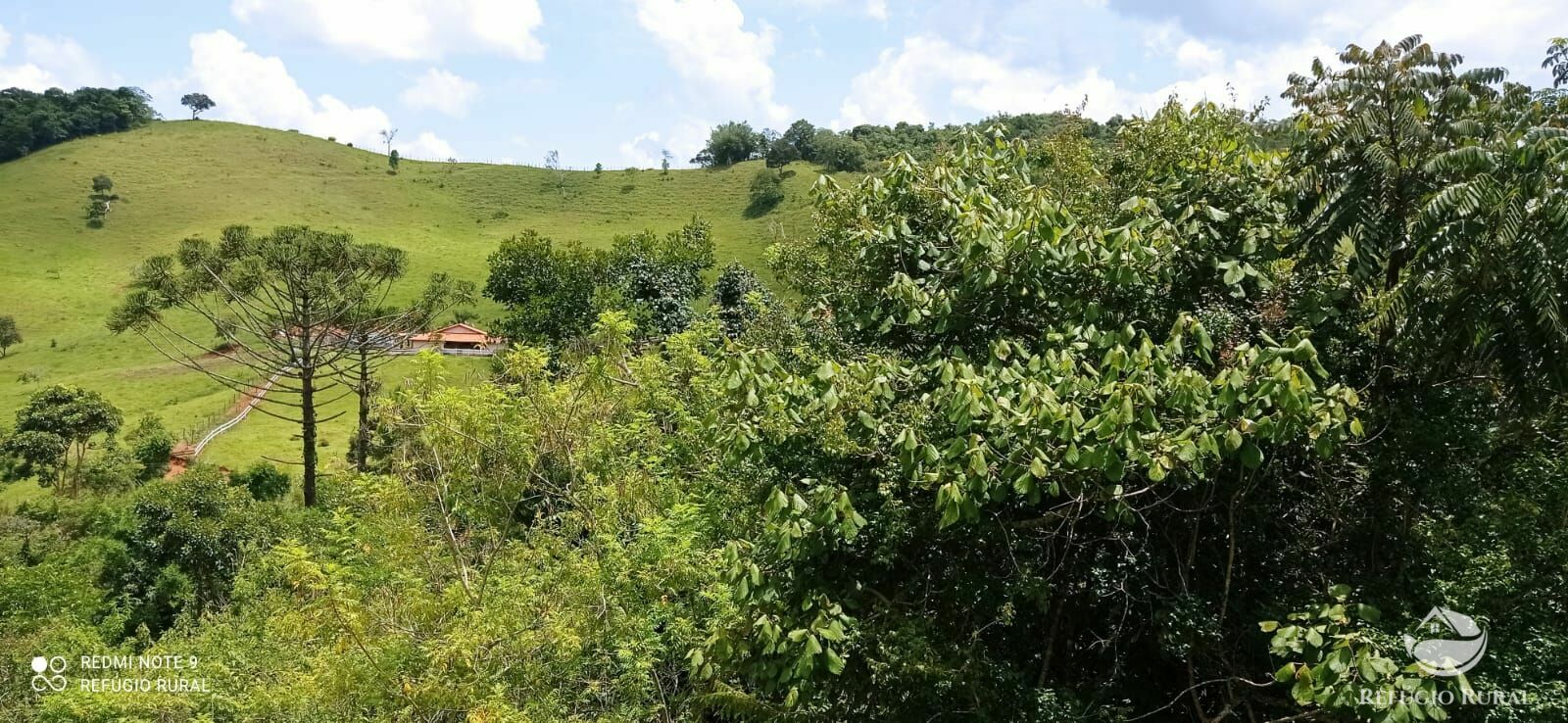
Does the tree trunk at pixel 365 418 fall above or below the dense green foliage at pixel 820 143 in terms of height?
below

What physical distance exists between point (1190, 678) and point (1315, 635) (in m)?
1.41

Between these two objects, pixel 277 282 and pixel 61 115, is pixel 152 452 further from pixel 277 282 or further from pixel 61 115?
pixel 61 115

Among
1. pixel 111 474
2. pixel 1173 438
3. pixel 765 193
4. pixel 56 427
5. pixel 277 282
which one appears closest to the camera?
pixel 1173 438

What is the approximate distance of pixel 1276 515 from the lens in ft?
18.5

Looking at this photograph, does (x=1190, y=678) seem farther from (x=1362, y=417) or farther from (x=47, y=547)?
(x=47, y=547)

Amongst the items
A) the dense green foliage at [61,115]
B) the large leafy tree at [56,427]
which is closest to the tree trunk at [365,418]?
the large leafy tree at [56,427]

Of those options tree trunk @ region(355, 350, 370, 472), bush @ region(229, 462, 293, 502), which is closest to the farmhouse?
bush @ region(229, 462, 293, 502)

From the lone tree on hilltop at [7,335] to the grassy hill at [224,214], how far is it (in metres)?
0.55

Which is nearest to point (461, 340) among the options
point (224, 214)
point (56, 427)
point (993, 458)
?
point (56, 427)

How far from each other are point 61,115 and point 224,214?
114 ft

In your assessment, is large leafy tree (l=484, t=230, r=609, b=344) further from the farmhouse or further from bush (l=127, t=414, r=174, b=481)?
bush (l=127, t=414, r=174, b=481)

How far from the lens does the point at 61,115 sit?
9331cm

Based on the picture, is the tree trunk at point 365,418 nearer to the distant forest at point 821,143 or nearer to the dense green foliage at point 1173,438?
the dense green foliage at point 1173,438

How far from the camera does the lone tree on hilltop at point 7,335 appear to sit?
5338cm
